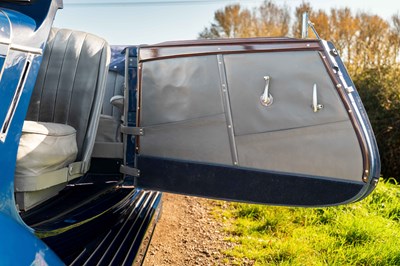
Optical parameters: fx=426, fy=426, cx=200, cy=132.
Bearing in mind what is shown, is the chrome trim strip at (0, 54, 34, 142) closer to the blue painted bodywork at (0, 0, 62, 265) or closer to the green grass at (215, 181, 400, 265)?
the blue painted bodywork at (0, 0, 62, 265)

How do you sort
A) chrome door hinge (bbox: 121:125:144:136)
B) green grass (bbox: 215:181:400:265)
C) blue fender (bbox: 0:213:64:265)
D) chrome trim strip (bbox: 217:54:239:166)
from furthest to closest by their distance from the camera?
1. green grass (bbox: 215:181:400:265)
2. chrome door hinge (bbox: 121:125:144:136)
3. chrome trim strip (bbox: 217:54:239:166)
4. blue fender (bbox: 0:213:64:265)

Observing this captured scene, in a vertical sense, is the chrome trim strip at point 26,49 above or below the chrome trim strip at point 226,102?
above

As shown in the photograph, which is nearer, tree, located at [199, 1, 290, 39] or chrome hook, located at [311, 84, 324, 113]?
chrome hook, located at [311, 84, 324, 113]

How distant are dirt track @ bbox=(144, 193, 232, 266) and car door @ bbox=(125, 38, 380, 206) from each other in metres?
1.55

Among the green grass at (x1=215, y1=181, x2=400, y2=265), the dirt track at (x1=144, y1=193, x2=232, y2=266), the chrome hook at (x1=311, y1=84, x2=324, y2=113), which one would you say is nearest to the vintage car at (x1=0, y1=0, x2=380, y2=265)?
the chrome hook at (x1=311, y1=84, x2=324, y2=113)

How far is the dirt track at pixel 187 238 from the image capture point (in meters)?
3.60

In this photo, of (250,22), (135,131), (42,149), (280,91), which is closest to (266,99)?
(280,91)

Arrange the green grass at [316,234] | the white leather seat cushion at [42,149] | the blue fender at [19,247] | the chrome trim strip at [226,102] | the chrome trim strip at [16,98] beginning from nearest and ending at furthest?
the blue fender at [19,247] → the chrome trim strip at [16,98] → the white leather seat cushion at [42,149] → the chrome trim strip at [226,102] → the green grass at [316,234]

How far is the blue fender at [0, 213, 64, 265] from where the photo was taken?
1.40m

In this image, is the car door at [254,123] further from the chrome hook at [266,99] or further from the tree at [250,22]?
the tree at [250,22]

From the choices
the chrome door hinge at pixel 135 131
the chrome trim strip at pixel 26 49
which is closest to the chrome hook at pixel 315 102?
the chrome door hinge at pixel 135 131

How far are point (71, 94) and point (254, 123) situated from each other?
1.22 m

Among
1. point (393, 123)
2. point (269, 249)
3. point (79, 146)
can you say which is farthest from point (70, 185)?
point (393, 123)

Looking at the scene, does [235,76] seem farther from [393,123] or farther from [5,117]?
[393,123]
